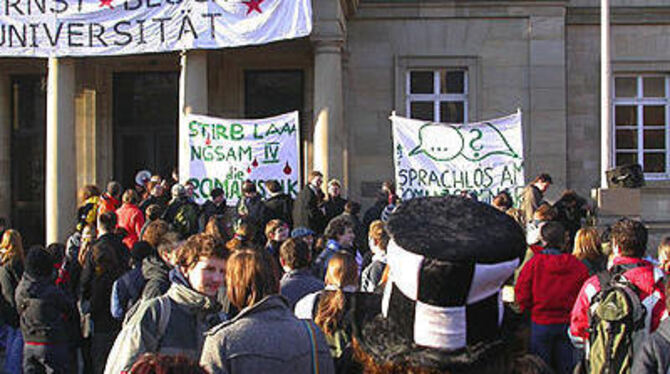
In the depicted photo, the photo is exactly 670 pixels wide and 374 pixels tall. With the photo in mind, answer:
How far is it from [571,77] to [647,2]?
2.21 meters

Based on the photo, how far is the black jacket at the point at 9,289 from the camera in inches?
328

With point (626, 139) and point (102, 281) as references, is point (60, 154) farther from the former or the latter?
point (626, 139)

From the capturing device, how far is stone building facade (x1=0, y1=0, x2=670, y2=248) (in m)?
18.1

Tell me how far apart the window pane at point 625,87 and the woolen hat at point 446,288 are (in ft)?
59.5

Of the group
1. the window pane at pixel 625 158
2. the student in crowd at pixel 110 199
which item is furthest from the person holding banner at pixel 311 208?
the window pane at pixel 625 158

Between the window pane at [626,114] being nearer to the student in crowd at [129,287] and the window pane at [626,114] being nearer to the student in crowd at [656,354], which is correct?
the student in crowd at [129,287]

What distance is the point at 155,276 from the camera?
6.11 meters

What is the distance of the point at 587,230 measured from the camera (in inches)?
299

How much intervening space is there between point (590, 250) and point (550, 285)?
661mm

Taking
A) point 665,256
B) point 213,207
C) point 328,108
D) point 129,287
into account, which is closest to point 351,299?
point 665,256

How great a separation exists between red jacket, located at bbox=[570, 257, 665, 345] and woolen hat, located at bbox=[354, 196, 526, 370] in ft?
13.1

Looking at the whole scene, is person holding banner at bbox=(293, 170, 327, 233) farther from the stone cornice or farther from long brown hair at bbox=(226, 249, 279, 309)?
the stone cornice

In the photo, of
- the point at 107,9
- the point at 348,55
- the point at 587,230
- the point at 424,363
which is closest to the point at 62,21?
the point at 107,9

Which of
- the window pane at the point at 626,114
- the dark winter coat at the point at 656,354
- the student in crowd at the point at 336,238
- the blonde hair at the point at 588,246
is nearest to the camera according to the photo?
the dark winter coat at the point at 656,354
